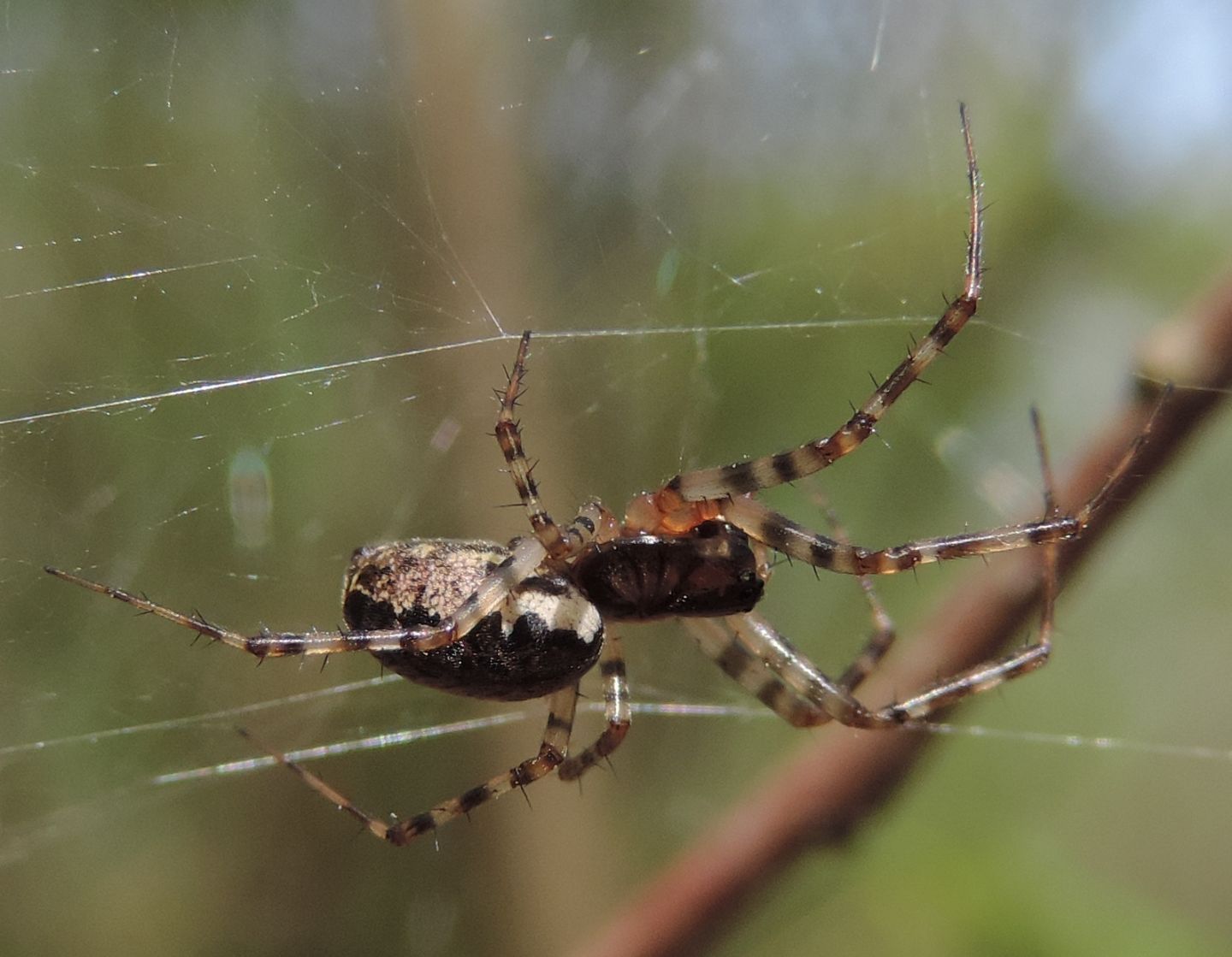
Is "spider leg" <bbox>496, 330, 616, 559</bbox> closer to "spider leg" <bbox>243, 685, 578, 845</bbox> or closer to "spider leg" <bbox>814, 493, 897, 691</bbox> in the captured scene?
"spider leg" <bbox>243, 685, 578, 845</bbox>

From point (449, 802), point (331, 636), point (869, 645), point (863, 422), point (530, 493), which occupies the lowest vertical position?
point (449, 802)

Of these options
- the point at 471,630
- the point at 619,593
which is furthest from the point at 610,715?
the point at 471,630

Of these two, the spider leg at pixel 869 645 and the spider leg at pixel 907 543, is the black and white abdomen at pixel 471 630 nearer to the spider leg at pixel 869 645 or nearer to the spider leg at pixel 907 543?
the spider leg at pixel 907 543

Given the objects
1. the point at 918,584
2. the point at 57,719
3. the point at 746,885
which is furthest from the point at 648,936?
the point at 918,584

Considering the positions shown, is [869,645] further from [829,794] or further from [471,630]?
[471,630]

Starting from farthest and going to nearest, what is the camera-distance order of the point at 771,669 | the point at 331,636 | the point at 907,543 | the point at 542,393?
the point at 542,393 < the point at 771,669 < the point at 907,543 < the point at 331,636

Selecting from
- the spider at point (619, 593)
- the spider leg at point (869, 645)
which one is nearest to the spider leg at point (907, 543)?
the spider at point (619, 593)
